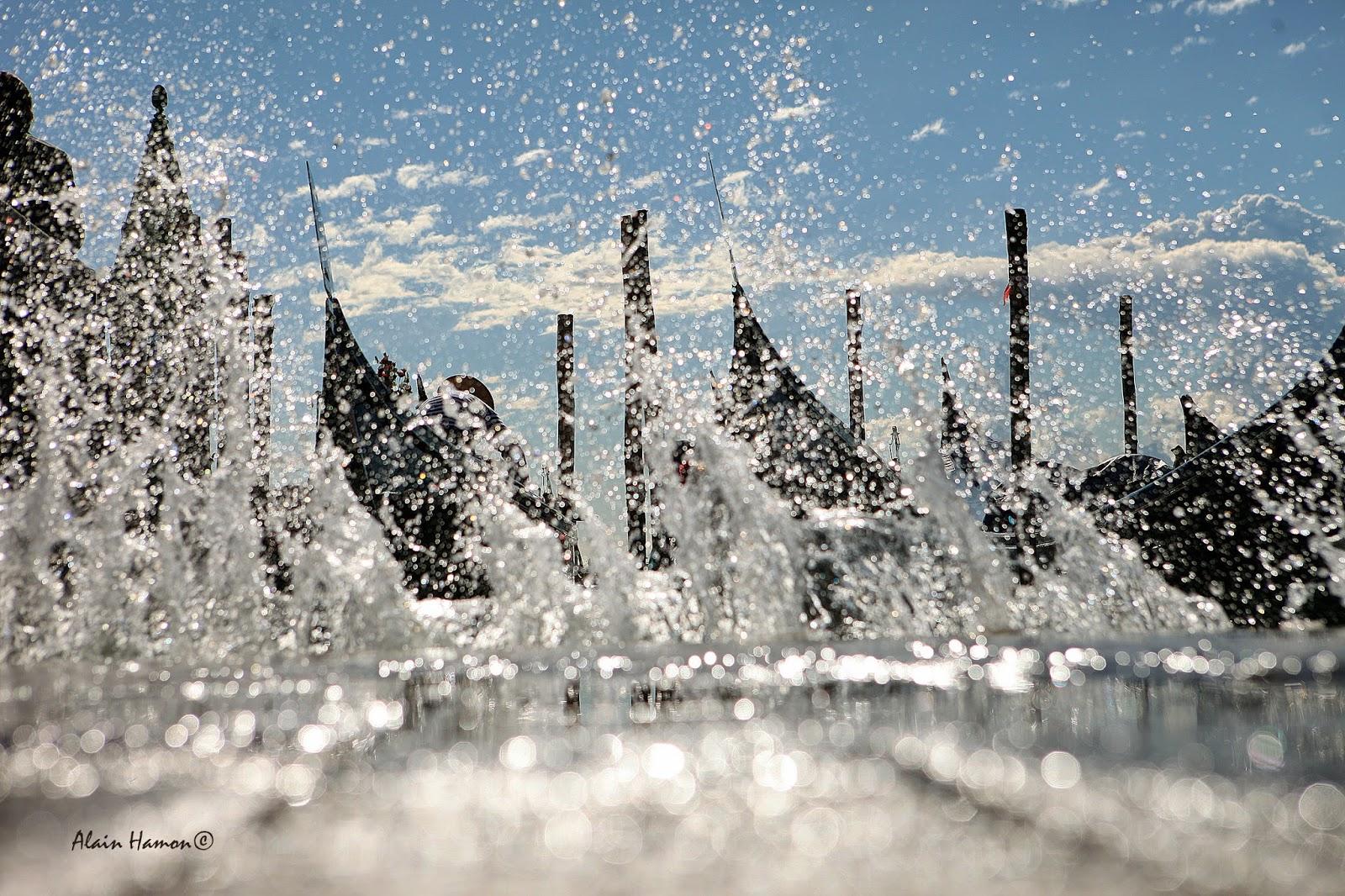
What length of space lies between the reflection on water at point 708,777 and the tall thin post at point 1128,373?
20072 millimetres

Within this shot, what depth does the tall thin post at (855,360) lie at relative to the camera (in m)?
17.9

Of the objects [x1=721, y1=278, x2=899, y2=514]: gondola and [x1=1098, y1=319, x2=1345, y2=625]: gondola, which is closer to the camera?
[x1=1098, y1=319, x2=1345, y2=625]: gondola

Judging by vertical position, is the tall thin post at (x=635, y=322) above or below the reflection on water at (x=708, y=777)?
above

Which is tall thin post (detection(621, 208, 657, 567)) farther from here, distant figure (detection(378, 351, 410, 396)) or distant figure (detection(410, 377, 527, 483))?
distant figure (detection(378, 351, 410, 396))

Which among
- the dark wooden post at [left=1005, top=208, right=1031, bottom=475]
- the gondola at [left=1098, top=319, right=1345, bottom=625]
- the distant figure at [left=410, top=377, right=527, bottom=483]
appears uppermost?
the dark wooden post at [left=1005, top=208, right=1031, bottom=475]

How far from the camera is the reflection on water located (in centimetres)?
71

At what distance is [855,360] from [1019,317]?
6.60 m

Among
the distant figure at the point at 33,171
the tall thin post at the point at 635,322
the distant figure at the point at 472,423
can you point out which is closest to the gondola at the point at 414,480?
the distant figure at the point at 472,423

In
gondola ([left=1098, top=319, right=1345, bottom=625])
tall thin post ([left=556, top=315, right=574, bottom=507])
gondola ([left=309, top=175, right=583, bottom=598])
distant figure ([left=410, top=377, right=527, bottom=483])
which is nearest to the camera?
gondola ([left=1098, top=319, right=1345, bottom=625])

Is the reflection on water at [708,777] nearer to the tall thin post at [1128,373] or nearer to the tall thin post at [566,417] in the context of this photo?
the tall thin post at [566,417]

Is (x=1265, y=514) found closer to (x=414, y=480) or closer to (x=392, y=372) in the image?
(x=414, y=480)

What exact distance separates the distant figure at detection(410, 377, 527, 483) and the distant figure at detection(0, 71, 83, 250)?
2.83m

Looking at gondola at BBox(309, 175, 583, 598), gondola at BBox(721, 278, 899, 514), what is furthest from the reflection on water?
gondola at BBox(721, 278, 899, 514)

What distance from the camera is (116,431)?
21.5ft
